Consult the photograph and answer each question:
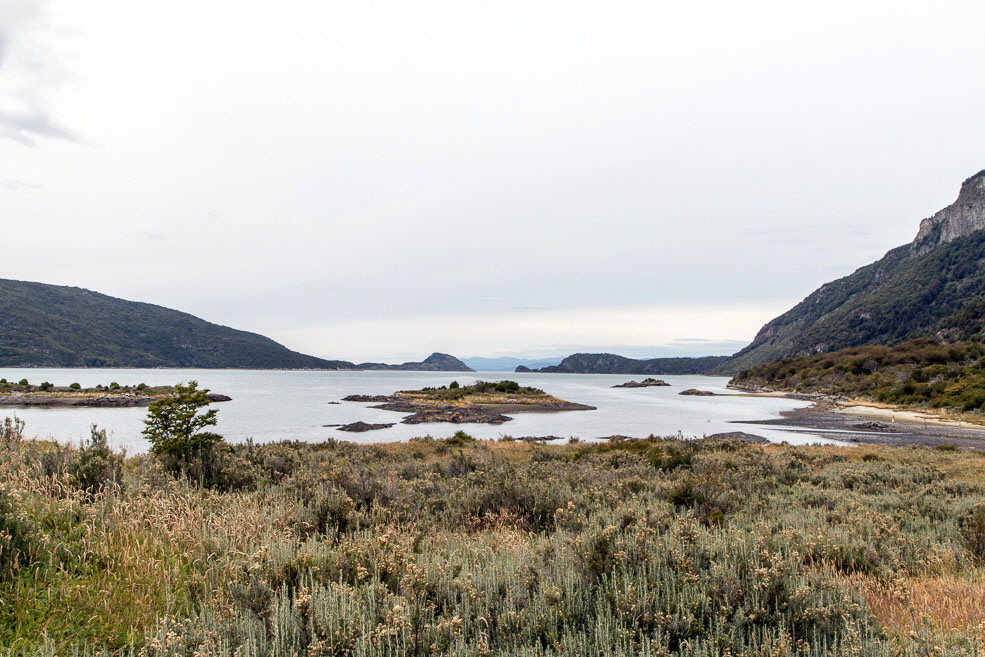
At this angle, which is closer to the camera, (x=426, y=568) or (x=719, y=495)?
(x=426, y=568)

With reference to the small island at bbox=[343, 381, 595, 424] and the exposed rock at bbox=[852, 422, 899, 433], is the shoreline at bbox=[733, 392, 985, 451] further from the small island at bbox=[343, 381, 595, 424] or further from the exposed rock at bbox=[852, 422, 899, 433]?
the small island at bbox=[343, 381, 595, 424]

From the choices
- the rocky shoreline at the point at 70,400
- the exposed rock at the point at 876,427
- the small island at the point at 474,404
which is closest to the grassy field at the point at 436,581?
the exposed rock at the point at 876,427

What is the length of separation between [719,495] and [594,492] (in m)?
2.51

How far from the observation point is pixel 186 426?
1113 cm

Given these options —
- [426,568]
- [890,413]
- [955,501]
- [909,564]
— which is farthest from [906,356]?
[426,568]

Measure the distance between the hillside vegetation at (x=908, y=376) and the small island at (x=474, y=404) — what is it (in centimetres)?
3745

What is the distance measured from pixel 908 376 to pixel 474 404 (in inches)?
2305

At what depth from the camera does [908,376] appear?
6825 cm

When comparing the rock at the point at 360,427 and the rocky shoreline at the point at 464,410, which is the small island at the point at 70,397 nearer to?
the rock at the point at 360,427

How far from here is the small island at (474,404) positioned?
5272cm

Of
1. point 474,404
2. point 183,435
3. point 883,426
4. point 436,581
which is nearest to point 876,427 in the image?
point 883,426

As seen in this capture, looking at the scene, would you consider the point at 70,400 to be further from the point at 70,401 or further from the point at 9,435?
the point at 9,435

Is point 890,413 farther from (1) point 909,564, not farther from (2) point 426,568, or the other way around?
(2) point 426,568

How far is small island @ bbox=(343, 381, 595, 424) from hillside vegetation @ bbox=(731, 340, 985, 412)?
37450mm
